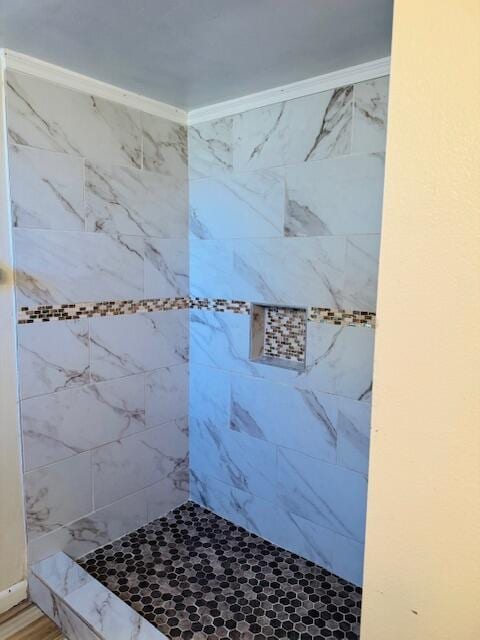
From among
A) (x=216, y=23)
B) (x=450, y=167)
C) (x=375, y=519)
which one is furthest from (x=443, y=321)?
(x=216, y=23)

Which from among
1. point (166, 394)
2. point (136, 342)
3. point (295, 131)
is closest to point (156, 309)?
point (136, 342)

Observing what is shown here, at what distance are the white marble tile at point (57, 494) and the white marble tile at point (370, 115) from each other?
5.57 ft

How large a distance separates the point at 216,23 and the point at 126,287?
3.61ft

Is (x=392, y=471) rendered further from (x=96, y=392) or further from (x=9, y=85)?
(x=9, y=85)

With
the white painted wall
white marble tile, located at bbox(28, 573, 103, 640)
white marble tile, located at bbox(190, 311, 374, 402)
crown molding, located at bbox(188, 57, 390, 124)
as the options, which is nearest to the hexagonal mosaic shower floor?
white marble tile, located at bbox(28, 573, 103, 640)

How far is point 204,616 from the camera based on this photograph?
1.66 metres

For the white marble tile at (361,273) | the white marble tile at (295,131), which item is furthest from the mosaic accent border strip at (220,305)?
the white marble tile at (295,131)

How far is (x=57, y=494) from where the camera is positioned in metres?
1.87

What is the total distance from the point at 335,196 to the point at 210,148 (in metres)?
0.73

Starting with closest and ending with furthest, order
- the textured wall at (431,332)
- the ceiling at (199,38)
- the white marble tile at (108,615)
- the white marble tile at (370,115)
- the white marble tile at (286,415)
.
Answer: the textured wall at (431,332), the ceiling at (199,38), the white marble tile at (108,615), the white marble tile at (370,115), the white marble tile at (286,415)

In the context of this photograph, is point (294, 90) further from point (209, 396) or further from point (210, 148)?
point (209, 396)

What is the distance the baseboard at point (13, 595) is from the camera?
68.9 inches

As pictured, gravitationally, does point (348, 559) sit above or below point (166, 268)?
below

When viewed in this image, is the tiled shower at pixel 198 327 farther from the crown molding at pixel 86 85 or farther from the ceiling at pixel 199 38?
the ceiling at pixel 199 38
